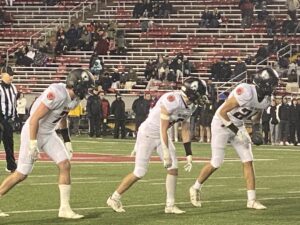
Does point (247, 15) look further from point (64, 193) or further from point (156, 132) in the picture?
point (64, 193)

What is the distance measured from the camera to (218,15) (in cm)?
3825

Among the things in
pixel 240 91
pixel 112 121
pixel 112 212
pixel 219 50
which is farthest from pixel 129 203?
pixel 219 50

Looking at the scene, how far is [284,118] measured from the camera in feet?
95.9

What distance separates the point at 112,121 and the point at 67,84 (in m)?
22.4

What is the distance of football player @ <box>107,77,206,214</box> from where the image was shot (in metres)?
11.4

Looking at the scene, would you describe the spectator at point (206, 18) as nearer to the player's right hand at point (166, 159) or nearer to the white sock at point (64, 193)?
the player's right hand at point (166, 159)

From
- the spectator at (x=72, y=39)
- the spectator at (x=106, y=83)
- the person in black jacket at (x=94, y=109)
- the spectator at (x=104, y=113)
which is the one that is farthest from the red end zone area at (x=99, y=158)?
the spectator at (x=72, y=39)

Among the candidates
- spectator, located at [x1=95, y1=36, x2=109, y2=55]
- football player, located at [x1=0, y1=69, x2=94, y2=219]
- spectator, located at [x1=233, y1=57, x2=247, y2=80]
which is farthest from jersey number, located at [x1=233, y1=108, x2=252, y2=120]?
spectator, located at [x1=95, y1=36, x2=109, y2=55]

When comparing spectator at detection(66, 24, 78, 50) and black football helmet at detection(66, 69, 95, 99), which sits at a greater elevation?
black football helmet at detection(66, 69, 95, 99)

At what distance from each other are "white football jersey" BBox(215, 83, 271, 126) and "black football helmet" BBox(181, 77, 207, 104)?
63 cm

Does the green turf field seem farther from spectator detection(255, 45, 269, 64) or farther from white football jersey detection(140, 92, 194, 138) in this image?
spectator detection(255, 45, 269, 64)

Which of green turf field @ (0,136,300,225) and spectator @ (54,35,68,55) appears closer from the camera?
green turf field @ (0,136,300,225)

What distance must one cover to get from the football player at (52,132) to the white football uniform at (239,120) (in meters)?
2.10

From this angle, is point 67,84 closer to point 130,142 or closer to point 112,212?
point 112,212
